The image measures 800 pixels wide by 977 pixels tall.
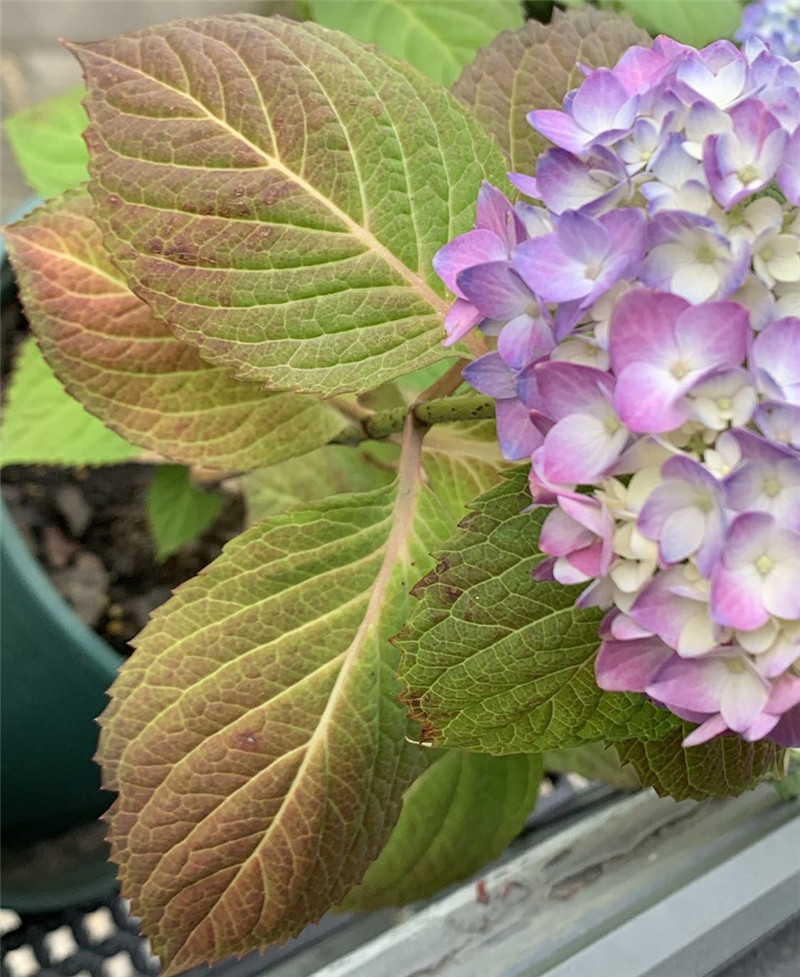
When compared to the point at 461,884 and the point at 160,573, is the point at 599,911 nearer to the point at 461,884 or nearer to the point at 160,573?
the point at 461,884

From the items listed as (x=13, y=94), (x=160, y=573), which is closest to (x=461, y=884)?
(x=160, y=573)

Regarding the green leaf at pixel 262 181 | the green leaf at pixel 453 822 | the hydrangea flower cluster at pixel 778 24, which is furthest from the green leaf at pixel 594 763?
the hydrangea flower cluster at pixel 778 24

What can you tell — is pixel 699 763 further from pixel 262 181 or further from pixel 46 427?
pixel 46 427

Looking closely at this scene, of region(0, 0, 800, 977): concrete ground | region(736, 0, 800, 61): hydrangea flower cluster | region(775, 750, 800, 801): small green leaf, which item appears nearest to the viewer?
region(775, 750, 800, 801): small green leaf

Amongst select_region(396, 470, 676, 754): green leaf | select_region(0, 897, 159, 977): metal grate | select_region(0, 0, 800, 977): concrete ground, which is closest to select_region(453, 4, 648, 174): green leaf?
select_region(396, 470, 676, 754): green leaf

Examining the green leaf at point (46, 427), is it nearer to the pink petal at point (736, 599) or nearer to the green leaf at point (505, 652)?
the green leaf at point (505, 652)

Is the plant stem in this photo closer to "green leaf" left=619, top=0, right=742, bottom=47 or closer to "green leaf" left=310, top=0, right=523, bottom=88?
"green leaf" left=310, top=0, right=523, bottom=88
